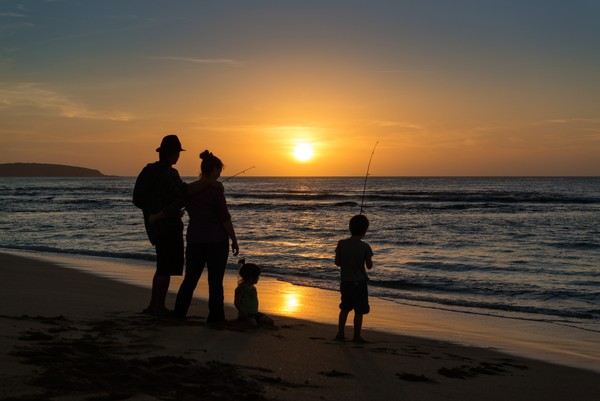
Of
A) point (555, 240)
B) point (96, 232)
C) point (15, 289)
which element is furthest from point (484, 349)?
point (96, 232)

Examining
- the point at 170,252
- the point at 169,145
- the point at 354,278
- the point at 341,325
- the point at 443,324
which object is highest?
the point at 169,145

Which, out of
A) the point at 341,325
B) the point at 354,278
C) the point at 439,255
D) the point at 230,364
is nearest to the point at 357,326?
the point at 341,325

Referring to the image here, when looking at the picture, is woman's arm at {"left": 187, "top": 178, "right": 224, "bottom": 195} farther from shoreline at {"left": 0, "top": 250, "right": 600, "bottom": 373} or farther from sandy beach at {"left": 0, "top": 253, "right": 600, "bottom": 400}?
shoreline at {"left": 0, "top": 250, "right": 600, "bottom": 373}

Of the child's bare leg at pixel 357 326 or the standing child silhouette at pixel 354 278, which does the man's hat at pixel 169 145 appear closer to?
the standing child silhouette at pixel 354 278

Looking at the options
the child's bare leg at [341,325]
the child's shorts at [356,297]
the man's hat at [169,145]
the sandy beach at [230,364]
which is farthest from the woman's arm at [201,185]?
the child's bare leg at [341,325]

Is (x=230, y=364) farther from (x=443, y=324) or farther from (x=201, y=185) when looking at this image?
(x=443, y=324)

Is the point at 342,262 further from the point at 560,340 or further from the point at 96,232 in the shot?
the point at 96,232

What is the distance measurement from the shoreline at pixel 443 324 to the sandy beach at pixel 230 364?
411mm

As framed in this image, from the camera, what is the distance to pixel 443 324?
25.7 ft

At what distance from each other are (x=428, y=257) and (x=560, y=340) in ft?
26.5

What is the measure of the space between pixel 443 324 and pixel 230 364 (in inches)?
166

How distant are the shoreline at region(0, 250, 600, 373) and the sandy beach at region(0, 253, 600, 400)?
41 centimetres

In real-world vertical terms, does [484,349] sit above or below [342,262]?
below

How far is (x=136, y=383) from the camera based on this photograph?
3508 millimetres
